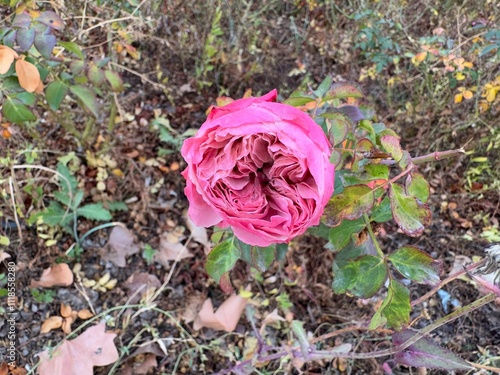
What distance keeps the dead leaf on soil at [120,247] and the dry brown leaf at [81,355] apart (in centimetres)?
25

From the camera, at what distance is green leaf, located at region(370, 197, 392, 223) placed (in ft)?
2.94

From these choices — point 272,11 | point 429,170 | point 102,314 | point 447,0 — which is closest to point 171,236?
point 102,314

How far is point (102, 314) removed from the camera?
1.37 m

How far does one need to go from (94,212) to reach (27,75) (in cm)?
56

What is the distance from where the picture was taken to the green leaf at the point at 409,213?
2.36ft

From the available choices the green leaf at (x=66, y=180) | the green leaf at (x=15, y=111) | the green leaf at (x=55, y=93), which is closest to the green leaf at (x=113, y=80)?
the green leaf at (x=55, y=93)

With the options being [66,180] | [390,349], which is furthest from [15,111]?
[390,349]

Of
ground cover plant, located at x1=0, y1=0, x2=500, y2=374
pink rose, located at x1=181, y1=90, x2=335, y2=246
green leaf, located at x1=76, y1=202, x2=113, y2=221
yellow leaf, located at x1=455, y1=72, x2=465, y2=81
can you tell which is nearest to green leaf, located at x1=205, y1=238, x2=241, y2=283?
ground cover plant, located at x1=0, y1=0, x2=500, y2=374

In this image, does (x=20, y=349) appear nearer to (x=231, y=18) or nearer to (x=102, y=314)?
(x=102, y=314)

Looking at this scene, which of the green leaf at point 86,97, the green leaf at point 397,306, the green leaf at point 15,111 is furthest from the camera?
the green leaf at point 86,97

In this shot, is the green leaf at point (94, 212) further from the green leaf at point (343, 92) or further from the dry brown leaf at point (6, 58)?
the green leaf at point (343, 92)

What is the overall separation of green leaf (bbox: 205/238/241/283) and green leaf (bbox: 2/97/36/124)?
58 cm

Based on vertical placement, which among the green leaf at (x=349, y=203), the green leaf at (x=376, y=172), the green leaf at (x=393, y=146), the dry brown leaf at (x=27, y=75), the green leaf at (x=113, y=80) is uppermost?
the green leaf at (x=393, y=146)

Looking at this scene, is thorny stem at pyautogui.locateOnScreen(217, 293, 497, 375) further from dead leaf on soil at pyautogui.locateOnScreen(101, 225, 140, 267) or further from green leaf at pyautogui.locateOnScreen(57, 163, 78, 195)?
green leaf at pyautogui.locateOnScreen(57, 163, 78, 195)
